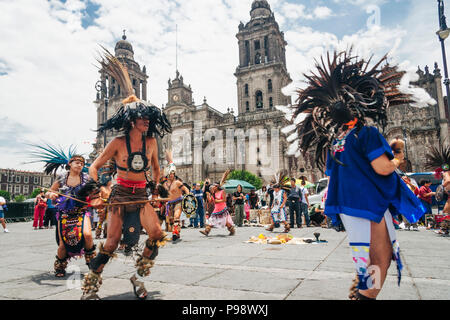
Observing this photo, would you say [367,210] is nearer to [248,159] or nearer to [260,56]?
[248,159]

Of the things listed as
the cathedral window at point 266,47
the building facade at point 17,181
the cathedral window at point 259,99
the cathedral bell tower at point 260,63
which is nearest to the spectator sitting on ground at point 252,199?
the cathedral bell tower at point 260,63

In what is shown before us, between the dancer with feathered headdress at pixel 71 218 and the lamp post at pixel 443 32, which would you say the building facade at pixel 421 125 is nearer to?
the lamp post at pixel 443 32

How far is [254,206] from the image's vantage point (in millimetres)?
18781

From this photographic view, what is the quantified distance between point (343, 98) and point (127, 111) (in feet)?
7.70

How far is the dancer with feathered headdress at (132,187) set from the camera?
10.5ft

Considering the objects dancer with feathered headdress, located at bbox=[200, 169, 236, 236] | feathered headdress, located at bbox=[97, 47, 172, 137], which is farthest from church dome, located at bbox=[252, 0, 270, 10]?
feathered headdress, located at bbox=[97, 47, 172, 137]

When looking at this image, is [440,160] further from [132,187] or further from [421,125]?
[421,125]

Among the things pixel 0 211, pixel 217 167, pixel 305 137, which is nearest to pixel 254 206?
pixel 0 211

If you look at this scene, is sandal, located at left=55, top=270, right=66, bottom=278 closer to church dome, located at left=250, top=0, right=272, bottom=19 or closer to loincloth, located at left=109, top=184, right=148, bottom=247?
loincloth, located at left=109, top=184, right=148, bottom=247

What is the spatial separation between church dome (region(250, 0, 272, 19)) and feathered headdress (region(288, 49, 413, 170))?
56.1 m

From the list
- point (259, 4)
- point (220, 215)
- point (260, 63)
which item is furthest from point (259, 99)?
point (220, 215)

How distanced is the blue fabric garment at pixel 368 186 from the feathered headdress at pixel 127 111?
2.20m

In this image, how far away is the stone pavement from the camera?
3.18 metres
